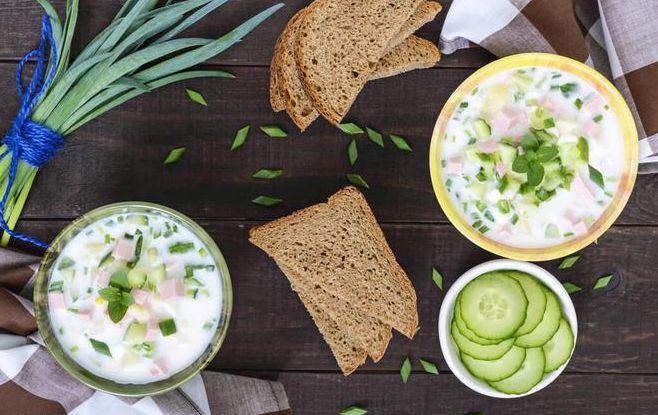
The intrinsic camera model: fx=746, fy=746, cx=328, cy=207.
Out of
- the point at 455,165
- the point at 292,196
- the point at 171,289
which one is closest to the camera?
the point at 171,289

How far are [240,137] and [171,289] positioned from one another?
1.65 ft

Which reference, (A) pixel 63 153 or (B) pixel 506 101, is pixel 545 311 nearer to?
(B) pixel 506 101

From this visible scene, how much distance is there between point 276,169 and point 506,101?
2.12ft

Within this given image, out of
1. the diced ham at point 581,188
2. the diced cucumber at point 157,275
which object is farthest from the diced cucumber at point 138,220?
the diced ham at point 581,188

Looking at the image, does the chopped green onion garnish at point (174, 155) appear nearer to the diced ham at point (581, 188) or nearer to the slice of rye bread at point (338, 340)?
the slice of rye bread at point (338, 340)


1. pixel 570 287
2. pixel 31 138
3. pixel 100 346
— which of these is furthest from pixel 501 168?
pixel 31 138

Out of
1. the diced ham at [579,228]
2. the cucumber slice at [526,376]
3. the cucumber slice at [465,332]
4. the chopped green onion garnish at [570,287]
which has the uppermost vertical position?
the diced ham at [579,228]

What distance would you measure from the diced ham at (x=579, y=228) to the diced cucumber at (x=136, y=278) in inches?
42.0

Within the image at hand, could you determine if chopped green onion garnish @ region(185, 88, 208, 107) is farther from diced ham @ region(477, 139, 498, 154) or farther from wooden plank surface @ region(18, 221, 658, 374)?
diced ham @ region(477, 139, 498, 154)

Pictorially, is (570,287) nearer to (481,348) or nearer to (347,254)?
(481,348)

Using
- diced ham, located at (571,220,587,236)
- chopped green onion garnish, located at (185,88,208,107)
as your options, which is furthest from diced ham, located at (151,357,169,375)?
diced ham, located at (571,220,587,236)

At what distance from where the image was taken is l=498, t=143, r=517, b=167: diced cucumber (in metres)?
1.81

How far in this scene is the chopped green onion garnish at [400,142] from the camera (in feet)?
6.76

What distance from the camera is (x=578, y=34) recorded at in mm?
1951
